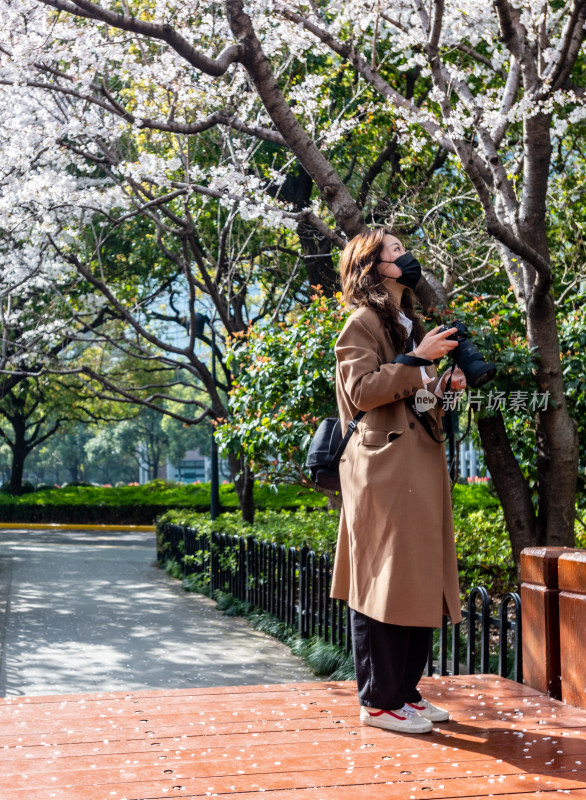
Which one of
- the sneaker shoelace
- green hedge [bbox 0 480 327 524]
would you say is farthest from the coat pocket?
green hedge [bbox 0 480 327 524]

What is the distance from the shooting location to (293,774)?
290 centimetres

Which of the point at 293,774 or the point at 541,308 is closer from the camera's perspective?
the point at 293,774

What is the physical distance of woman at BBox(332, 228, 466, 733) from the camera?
3.33m

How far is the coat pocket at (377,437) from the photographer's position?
3.39 m

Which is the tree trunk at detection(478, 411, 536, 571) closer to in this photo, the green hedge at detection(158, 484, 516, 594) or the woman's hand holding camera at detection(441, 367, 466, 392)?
the green hedge at detection(158, 484, 516, 594)

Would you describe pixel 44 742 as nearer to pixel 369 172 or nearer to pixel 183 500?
pixel 369 172

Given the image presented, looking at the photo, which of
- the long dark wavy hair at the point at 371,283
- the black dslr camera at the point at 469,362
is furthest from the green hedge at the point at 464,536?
the black dslr camera at the point at 469,362

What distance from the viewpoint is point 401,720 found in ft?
11.2

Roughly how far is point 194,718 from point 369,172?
1135 centimetres

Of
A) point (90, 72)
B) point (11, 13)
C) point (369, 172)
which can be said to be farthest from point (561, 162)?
point (11, 13)

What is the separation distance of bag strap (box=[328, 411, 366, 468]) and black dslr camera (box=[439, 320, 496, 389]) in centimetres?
42

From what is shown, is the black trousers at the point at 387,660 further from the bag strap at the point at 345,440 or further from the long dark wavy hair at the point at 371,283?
the long dark wavy hair at the point at 371,283

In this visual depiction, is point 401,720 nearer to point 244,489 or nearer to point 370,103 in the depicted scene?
point 244,489

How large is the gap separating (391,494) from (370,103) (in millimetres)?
9347
